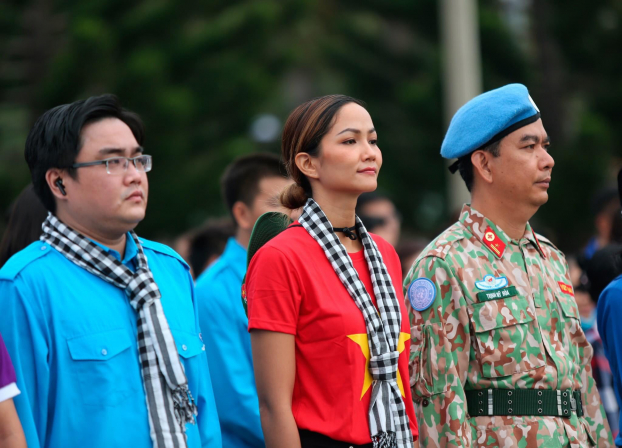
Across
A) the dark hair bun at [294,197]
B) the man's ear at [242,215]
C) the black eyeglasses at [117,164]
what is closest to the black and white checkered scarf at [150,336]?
the black eyeglasses at [117,164]

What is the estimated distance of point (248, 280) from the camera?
3.09 metres

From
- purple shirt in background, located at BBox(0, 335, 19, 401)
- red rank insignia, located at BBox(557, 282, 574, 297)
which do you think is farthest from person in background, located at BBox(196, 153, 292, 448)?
purple shirt in background, located at BBox(0, 335, 19, 401)

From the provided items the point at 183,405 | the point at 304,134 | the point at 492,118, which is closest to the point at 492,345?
the point at 492,118

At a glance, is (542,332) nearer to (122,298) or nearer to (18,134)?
(122,298)

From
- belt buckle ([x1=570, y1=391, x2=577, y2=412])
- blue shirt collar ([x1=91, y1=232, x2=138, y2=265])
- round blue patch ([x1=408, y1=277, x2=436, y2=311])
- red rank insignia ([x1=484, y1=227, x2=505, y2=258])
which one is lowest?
belt buckle ([x1=570, y1=391, x2=577, y2=412])

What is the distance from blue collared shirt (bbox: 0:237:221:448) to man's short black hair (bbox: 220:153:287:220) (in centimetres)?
187

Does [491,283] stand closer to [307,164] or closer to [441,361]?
[441,361]

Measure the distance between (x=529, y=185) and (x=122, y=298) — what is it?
1.71m

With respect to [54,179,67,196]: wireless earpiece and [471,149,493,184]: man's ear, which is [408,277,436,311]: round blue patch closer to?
Answer: [471,149,493,184]: man's ear

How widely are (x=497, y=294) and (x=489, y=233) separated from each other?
0.31 m

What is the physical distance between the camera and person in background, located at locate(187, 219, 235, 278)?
688 centimetres

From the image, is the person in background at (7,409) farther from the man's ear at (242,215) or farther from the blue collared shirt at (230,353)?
the man's ear at (242,215)

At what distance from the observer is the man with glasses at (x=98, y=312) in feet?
9.19

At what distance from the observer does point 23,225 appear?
4059 mm
